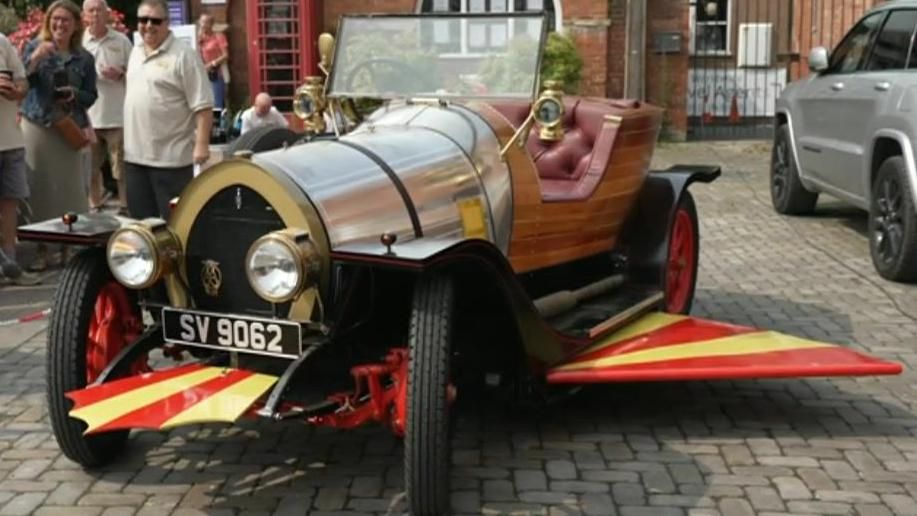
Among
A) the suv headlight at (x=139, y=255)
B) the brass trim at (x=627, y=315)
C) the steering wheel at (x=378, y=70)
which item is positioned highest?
the steering wheel at (x=378, y=70)

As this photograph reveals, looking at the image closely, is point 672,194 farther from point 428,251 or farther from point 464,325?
point 428,251

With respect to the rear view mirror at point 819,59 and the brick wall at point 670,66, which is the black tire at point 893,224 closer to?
the rear view mirror at point 819,59

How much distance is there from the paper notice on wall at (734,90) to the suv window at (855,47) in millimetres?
8049

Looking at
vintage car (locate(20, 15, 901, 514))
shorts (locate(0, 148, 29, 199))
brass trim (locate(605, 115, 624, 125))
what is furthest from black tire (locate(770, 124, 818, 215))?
shorts (locate(0, 148, 29, 199))

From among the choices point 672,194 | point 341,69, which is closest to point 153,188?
point 341,69

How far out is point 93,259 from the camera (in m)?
4.48

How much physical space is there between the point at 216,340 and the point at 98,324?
587mm

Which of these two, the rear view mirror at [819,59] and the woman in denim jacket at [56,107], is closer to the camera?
the woman in denim jacket at [56,107]

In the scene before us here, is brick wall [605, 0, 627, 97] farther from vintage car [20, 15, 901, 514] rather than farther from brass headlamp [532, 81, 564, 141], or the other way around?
brass headlamp [532, 81, 564, 141]

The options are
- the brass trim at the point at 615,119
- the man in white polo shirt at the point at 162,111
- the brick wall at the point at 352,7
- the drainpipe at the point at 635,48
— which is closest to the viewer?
the brass trim at the point at 615,119

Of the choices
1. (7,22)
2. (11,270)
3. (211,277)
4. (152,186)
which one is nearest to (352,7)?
(7,22)

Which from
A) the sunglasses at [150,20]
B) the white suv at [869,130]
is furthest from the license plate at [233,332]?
the white suv at [869,130]

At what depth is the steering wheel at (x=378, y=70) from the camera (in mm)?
5660

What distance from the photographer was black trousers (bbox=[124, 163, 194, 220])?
22.6 ft
